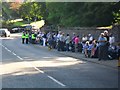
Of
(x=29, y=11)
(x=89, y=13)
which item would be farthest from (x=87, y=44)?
(x=29, y=11)

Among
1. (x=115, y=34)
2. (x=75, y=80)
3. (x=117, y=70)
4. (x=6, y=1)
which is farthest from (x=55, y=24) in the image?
(x=6, y=1)

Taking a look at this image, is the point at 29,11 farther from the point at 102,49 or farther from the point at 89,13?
the point at 102,49

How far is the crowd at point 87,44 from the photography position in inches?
1040

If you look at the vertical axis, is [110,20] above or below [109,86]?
above

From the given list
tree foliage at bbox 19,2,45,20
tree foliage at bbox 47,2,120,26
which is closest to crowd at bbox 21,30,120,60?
tree foliage at bbox 47,2,120,26

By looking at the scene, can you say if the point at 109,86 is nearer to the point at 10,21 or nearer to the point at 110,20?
the point at 110,20

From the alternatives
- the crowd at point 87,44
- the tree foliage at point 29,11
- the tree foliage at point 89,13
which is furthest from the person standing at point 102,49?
the tree foliage at point 29,11

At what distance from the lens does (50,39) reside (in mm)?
41469

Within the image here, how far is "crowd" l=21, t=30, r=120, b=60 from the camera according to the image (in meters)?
26.4

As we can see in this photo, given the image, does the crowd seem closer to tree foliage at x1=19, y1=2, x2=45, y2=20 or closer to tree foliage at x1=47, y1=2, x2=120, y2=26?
tree foliage at x1=47, y1=2, x2=120, y2=26

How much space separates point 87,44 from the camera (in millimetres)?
30797

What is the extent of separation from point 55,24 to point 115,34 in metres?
30.3

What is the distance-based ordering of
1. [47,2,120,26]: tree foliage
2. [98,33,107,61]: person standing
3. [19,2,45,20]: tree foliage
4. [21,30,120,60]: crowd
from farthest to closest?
[19,2,45,20]: tree foliage, [47,2,120,26]: tree foliage, [21,30,120,60]: crowd, [98,33,107,61]: person standing

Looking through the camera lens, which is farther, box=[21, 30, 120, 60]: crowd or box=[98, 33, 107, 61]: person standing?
box=[21, 30, 120, 60]: crowd
